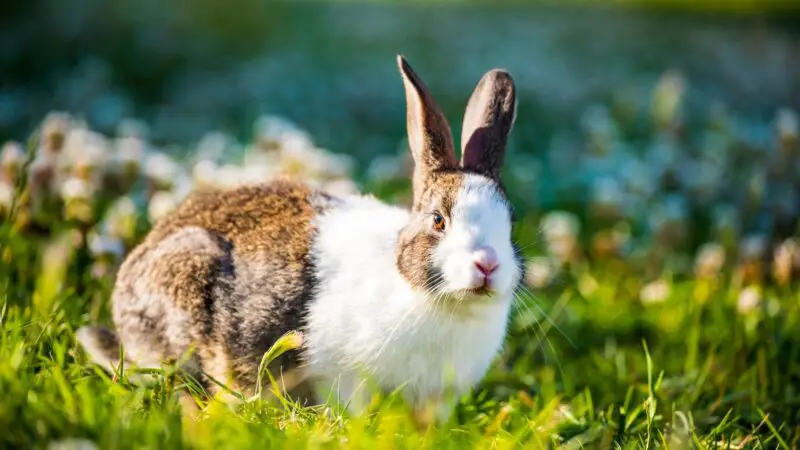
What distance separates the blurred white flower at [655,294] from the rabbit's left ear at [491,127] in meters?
2.06

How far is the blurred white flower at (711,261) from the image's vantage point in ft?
19.5

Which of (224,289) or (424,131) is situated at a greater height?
Answer: (424,131)

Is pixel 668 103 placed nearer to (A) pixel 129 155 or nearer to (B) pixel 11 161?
(A) pixel 129 155

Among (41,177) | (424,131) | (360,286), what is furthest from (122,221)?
(424,131)

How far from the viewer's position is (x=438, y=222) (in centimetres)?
369

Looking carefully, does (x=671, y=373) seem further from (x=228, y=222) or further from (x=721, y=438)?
(x=228, y=222)

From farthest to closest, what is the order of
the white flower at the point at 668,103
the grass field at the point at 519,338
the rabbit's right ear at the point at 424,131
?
the white flower at the point at 668,103 → the rabbit's right ear at the point at 424,131 → the grass field at the point at 519,338

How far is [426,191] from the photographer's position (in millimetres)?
3836

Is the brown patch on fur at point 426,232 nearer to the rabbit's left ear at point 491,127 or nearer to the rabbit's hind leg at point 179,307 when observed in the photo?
the rabbit's left ear at point 491,127

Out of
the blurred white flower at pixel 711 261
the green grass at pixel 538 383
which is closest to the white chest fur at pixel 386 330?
the green grass at pixel 538 383

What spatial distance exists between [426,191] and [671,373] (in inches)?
69.3

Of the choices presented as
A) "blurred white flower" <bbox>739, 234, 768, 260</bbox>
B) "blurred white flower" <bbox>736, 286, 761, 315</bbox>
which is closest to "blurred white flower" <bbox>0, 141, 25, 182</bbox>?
"blurred white flower" <bbox>736, 286, 761, 315</bbox>

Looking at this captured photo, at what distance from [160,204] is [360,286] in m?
2.02

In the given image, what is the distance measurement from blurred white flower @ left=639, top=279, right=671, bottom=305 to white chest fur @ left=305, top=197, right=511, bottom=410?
2036 millimetres
